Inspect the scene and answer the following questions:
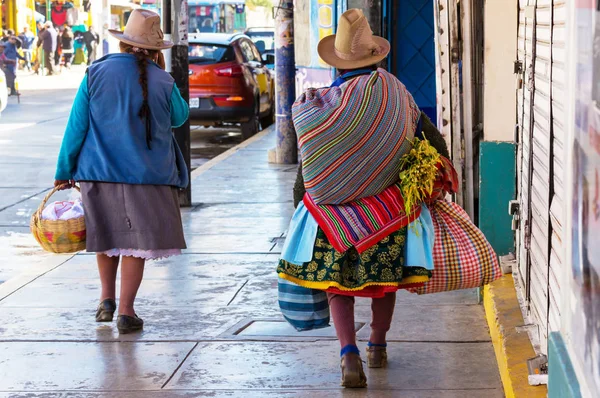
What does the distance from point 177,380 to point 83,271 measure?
2.72 m

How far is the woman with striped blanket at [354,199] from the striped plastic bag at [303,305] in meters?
0.13

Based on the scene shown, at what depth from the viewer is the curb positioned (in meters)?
13.5

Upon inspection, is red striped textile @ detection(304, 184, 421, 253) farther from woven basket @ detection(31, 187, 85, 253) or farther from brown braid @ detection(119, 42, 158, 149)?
woven basket @ detection(31, 187, 85, 253)

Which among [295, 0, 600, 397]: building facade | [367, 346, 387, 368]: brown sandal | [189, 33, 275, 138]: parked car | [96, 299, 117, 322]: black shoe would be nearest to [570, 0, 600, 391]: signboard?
[295, 0, 600, 397]: building facade

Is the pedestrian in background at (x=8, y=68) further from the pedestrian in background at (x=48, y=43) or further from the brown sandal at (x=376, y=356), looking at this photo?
the brown sandal at (x=376, y=356)

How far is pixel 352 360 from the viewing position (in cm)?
500

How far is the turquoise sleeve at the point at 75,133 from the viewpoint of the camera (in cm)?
595

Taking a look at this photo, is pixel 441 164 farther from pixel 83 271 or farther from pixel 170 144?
pixel 83 271

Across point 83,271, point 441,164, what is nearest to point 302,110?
point 441,164

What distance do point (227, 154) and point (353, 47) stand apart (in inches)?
415

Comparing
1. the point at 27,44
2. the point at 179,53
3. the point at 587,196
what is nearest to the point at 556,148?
the point at 587,196

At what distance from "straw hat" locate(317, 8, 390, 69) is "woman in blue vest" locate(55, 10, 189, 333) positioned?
126cm

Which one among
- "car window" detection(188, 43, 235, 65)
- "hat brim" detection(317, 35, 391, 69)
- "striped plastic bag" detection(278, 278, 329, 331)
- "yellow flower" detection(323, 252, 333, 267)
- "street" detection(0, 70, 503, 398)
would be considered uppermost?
Answer: "hat brim" detection(317, 35, 391, 69)

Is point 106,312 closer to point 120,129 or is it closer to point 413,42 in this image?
point 120,129
